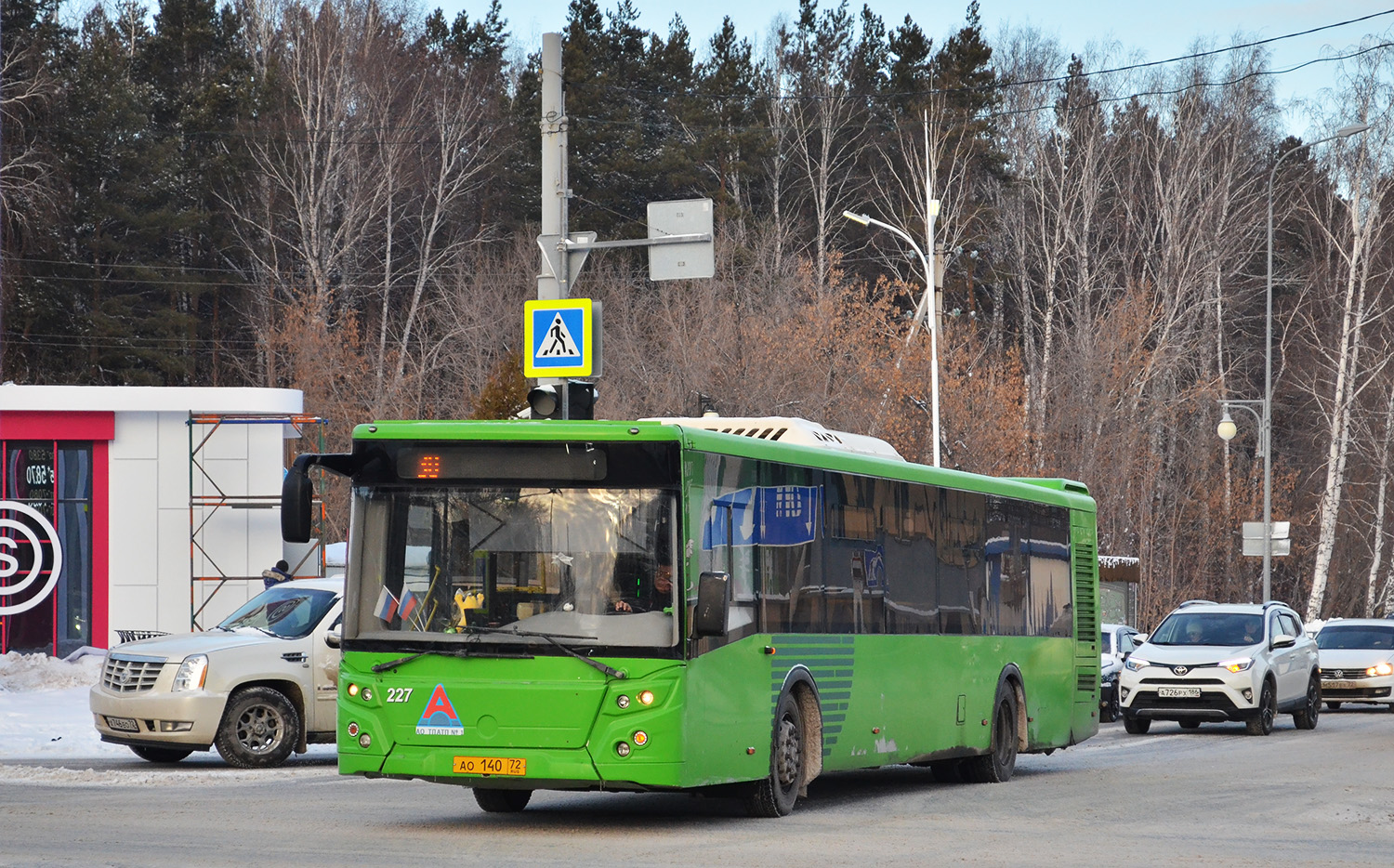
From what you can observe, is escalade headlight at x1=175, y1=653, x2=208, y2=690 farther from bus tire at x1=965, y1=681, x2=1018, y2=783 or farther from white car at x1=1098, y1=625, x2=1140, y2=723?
white car at x1=1098, y1=625, x2=1140, y2=723

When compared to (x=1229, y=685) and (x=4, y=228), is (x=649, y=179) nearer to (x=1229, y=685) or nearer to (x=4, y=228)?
(x=4, y=228)

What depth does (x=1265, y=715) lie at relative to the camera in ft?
78.7

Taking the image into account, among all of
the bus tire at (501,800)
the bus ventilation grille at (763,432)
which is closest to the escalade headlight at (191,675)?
the bus tire at (501,800)

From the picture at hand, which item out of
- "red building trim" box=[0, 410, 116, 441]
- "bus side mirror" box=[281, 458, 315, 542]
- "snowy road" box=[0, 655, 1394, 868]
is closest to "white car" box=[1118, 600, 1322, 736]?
"snowy road" box=[0, 655, 1394, 868]

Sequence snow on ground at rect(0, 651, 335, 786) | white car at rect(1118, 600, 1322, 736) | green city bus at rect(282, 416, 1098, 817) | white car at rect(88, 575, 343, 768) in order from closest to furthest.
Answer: green city bus at rect(282, 416, 1098, 817) < snow on ground at rect(0, 651, 335, 786) < white car at rect(88, 575, 343, 768) < white car at rect(1118, 600, 1322, 736)

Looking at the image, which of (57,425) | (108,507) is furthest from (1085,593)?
(57,425)

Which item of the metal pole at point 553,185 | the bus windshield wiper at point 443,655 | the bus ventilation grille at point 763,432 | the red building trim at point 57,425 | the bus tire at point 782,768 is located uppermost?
the metal pole at point 553,185

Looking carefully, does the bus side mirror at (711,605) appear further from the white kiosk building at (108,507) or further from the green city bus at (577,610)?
the white kiosk building at (108,507)

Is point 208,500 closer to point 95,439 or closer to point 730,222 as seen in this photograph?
point 95,439

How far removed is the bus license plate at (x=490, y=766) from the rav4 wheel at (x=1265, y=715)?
15.3m

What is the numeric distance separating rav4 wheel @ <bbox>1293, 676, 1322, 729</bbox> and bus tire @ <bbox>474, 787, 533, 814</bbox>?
615 inches

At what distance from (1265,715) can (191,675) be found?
14152 millimetres

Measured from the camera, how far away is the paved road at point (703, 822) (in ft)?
33.7

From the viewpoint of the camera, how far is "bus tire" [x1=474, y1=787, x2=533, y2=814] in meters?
12.8
